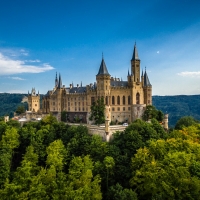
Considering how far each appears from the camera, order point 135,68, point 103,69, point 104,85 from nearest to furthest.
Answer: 1. point 104,85
2. point 103,69
3. point 135,68

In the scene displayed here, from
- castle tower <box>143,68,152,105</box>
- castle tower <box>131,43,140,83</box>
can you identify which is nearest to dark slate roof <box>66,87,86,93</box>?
castle tower <box>131,43,140,83</box>

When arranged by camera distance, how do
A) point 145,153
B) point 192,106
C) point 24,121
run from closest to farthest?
1. point 145,153
2. point 24,121
3. point 192,106

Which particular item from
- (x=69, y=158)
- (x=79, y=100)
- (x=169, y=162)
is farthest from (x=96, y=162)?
(x=79, y=100)

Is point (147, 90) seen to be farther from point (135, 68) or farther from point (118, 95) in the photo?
point (118, 95)

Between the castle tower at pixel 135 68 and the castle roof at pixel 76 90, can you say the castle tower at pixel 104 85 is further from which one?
the castle roof at pixel 76 90

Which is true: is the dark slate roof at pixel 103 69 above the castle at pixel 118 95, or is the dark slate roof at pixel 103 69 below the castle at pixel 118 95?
above

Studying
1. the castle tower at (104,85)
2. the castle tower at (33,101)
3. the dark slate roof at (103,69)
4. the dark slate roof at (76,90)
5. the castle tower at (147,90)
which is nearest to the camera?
the castle tower at (104,85)

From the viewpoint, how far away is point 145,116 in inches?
2579

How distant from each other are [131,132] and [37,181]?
2057 centimetres

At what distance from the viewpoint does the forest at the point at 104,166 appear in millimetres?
34094

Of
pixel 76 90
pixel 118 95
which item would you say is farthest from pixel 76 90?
pixel 118 95

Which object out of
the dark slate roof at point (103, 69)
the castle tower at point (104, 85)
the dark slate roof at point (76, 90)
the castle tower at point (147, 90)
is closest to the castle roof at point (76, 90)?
the dark slate roof at point (76, 90)

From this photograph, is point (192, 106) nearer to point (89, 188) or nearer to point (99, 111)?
point (99, 111)

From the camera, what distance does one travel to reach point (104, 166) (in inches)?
1676
